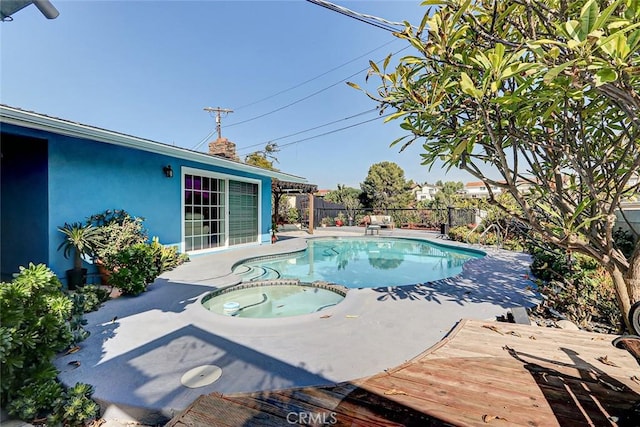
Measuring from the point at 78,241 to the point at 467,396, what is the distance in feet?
19.2

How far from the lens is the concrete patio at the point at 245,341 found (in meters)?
2.23

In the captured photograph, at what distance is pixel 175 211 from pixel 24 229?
9.14 feet

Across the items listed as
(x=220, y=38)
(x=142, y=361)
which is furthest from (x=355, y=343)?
(x=220, y=38)

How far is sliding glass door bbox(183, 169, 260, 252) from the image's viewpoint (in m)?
8.02

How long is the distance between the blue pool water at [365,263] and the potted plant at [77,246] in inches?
108

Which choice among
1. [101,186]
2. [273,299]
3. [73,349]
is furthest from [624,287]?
[101,186]

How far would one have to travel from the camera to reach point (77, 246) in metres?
4.83

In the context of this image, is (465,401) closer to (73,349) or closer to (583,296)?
(583,296)

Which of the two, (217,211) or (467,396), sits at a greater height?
(217,211)

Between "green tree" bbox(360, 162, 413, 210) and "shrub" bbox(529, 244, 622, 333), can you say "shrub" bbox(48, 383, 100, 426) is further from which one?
"green tree" bbox(360, 162, 413, 210)

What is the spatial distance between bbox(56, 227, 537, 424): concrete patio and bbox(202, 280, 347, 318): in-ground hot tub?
0.34 meters

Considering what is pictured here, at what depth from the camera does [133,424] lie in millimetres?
2002

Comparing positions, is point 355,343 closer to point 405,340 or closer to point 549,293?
point 405,340

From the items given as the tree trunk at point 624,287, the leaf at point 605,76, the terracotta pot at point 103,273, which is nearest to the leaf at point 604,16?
the leaf at point 605,76
